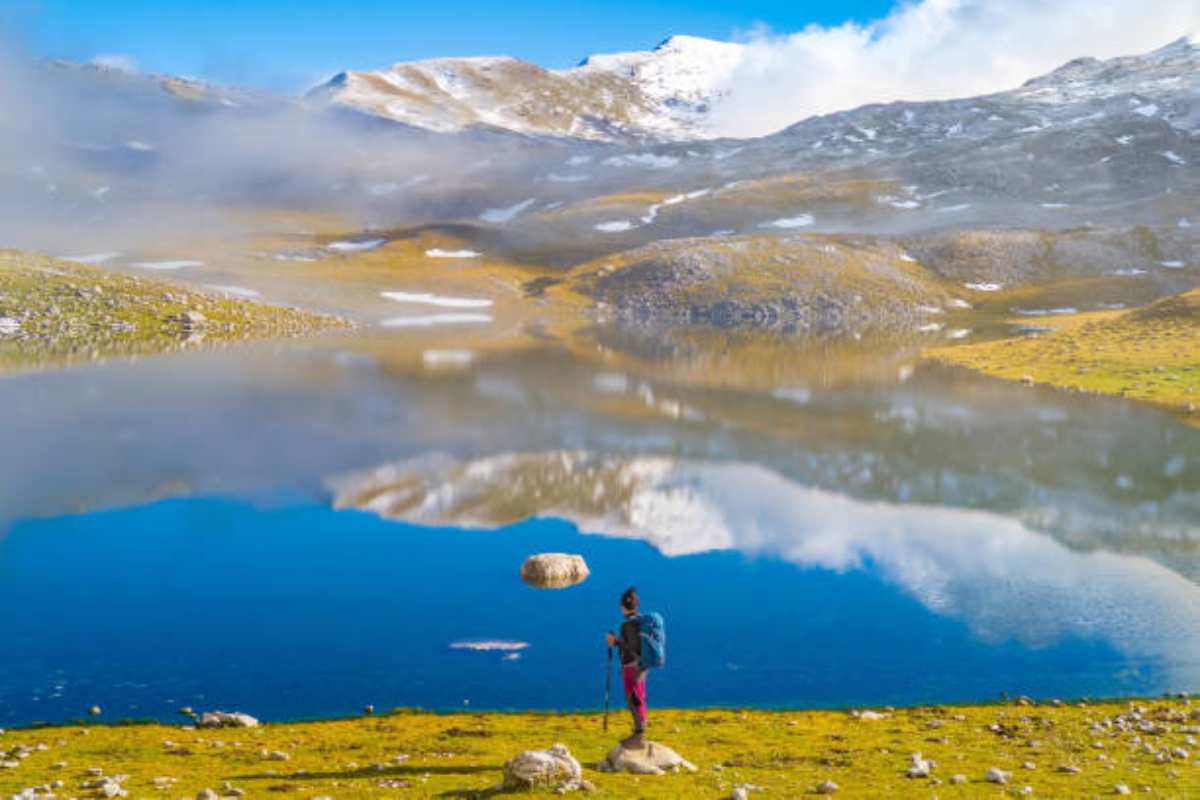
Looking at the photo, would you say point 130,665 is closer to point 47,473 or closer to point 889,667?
point 889,667

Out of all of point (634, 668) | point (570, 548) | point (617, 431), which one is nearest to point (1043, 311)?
point (617, 431)

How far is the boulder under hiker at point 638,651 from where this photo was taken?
18797mm

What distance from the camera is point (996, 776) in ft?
58.3

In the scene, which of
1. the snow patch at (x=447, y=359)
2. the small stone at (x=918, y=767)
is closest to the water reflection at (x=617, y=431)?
the snow patch at (x=447, y=359)

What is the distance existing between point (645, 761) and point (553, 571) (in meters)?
18.1

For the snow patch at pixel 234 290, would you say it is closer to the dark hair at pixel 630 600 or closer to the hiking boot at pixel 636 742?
the dark hair at pixel 630 600

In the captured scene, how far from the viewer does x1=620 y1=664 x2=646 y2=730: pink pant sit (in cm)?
1892

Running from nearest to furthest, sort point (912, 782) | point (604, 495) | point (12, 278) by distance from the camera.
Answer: point (912, 782) → point (604, 495) → point (12, 278)

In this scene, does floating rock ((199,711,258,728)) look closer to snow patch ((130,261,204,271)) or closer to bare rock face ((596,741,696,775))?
bare rock face ((596,741,696,775))

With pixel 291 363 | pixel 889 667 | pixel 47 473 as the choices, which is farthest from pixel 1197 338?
pixel 47 473

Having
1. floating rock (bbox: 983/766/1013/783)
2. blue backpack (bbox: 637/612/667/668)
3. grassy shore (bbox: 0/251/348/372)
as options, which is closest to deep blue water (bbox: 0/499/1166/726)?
blue backpack (bbox: 637/612/667/668)

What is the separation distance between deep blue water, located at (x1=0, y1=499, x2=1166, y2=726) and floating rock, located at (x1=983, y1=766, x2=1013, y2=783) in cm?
868

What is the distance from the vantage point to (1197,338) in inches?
4065

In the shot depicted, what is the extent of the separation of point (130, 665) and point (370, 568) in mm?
11204
